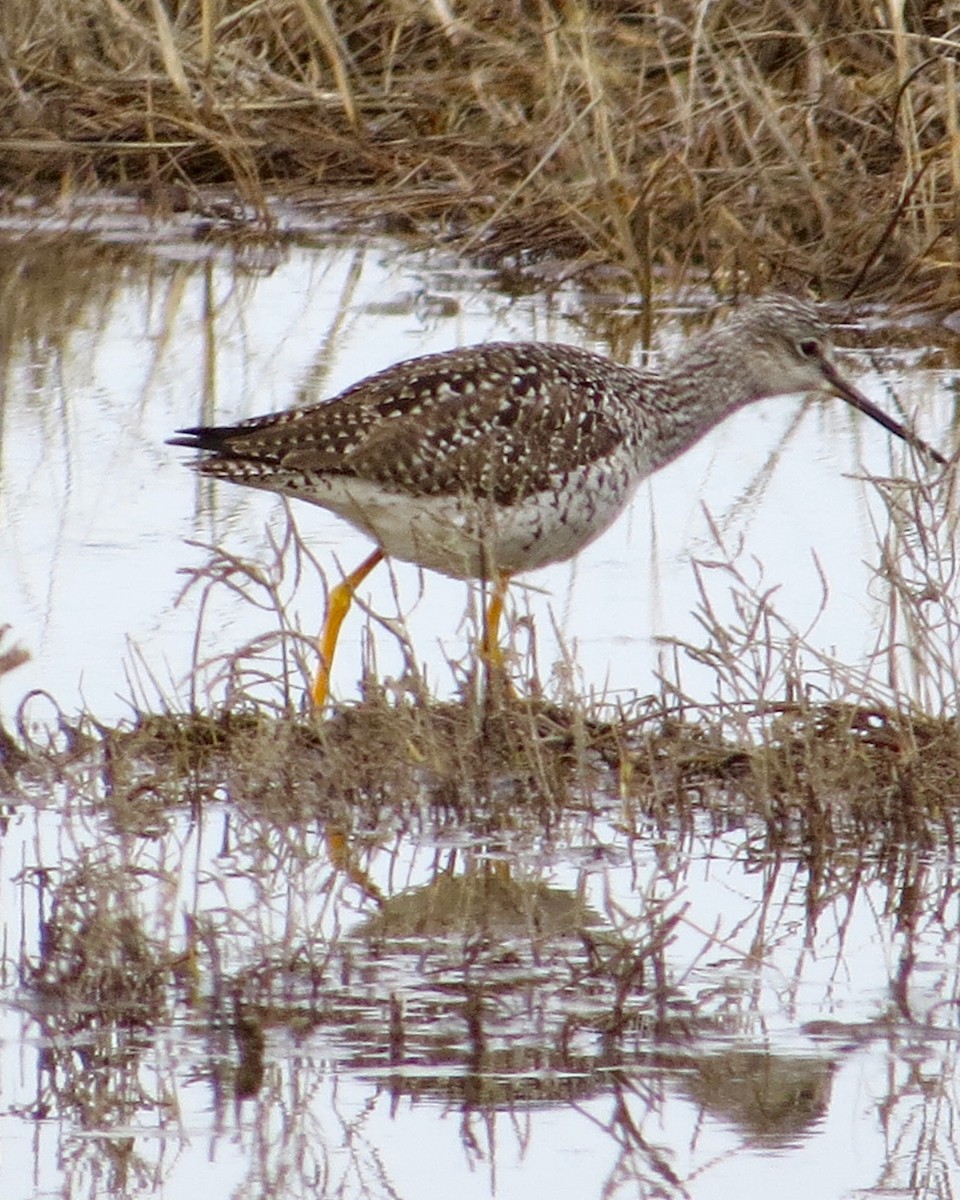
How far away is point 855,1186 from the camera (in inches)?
160

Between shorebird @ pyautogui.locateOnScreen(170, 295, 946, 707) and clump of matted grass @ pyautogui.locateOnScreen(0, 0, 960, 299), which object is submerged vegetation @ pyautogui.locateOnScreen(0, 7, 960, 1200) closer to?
shorebird @ pyautogui.locateOnScreen(170, 295, 946, 707)

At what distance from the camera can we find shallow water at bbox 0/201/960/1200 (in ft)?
13.7

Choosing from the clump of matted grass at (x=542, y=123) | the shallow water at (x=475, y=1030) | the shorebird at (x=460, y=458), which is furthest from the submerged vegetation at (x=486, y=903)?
the clump of matted grass at (x=542, y=123)

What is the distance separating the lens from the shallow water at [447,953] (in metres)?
4.16

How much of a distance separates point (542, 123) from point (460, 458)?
199 inches

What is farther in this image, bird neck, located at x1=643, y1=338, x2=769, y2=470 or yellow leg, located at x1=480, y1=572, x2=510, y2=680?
bird neck, located at x1=643, y1=338, x2=769, y2=470

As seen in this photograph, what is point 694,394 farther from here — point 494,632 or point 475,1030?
point 475,1030

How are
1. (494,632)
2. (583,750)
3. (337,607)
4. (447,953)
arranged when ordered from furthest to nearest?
(494,632) → (337,607) → (583,750) → (447,953)

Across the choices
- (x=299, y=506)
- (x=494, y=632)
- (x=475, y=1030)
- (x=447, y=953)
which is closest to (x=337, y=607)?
(x=494, y=632)

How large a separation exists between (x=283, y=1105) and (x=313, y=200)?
8697 mm

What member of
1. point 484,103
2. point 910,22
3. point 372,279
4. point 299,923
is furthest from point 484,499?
point 910,22

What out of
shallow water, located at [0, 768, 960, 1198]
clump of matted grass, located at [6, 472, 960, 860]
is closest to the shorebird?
clump of matted grass, located at [6, 472, 960, 860]

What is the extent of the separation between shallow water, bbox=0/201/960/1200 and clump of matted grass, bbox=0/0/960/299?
8.11ft

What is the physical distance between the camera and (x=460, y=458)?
A: 6.60 m
